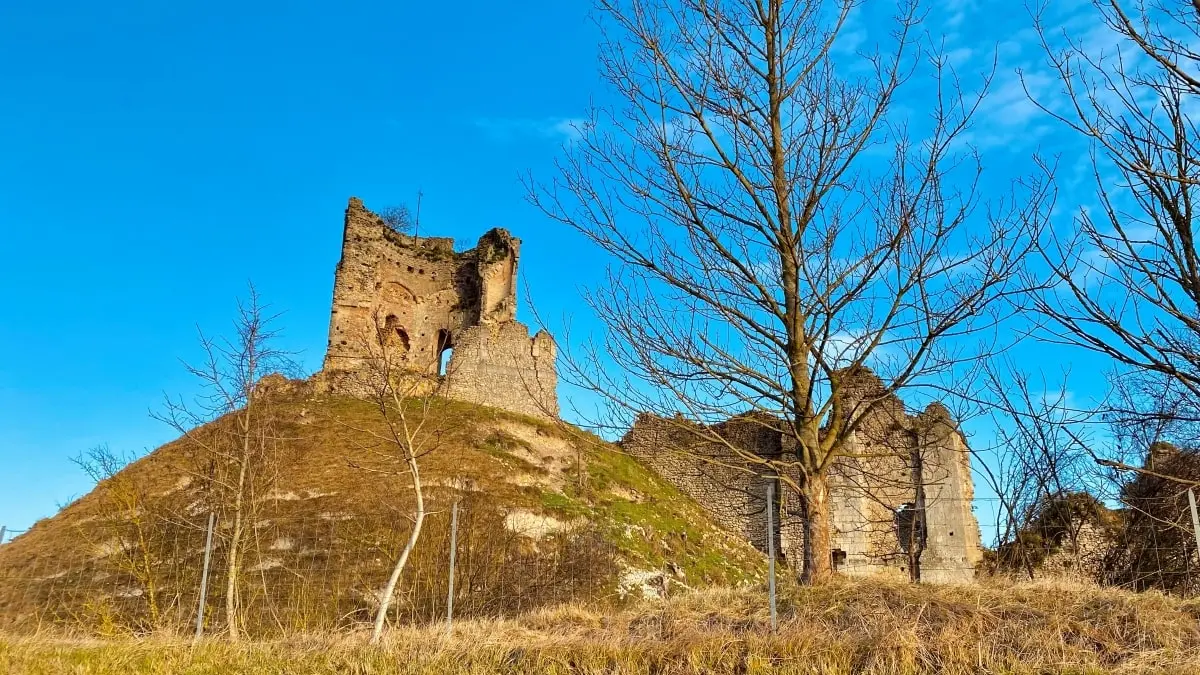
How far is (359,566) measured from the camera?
13141mm

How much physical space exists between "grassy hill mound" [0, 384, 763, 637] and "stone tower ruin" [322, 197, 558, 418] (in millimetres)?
3410

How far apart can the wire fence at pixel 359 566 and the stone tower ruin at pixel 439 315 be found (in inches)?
257

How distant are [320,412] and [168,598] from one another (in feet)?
28.3

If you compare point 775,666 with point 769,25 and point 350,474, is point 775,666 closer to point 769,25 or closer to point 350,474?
point 769,25

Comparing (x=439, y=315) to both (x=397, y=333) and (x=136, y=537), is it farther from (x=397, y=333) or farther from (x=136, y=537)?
(x=136, y=537)

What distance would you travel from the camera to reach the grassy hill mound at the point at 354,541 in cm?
1205

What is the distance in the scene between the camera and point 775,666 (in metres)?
5.16

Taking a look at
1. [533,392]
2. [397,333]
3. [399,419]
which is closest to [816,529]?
[399,419]

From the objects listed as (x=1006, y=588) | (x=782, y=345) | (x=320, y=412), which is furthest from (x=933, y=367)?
(x=320, y=412)

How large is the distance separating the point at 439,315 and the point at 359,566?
686 inches

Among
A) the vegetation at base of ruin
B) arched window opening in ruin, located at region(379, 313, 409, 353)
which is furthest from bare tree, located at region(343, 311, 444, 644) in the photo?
the vegetation at base of ruin

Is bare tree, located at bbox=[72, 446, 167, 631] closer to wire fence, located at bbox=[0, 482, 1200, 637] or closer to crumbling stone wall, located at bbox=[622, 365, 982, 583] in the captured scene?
wire fence, located at bbox=[0, 482, 1200, 637]

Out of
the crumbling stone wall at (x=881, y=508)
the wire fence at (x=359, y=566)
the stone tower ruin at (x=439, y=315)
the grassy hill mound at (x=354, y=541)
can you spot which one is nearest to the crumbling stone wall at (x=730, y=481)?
the crumbling stone wall at (x=881, y=508)

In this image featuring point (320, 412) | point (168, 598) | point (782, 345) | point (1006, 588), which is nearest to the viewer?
point (1006, 588)
